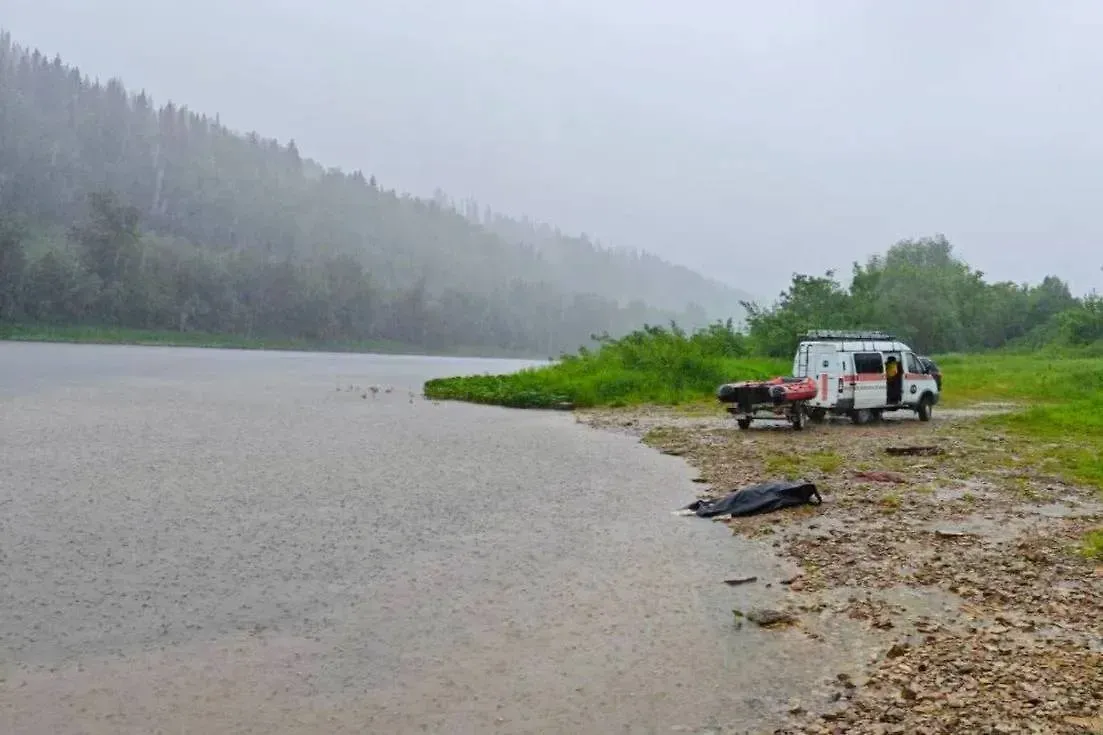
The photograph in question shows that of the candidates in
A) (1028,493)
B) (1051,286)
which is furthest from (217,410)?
(1051,286)

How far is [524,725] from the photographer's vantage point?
600cm

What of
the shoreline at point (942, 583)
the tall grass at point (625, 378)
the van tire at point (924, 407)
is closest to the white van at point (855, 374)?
the van tire at point (924, 407)

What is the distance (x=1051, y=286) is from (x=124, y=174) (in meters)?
166

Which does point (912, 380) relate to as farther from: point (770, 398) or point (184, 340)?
point (184, 340)

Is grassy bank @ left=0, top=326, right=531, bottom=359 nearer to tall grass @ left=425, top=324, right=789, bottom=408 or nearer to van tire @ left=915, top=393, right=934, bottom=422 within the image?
tall grass @ left=425, top=324, right=789, bottom=408

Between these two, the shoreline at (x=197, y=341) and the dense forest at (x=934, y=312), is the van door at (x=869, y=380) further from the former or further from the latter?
the shoreline at (x=197, y=341)

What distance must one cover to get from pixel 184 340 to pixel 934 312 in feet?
308

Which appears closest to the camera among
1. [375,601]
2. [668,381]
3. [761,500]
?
[375,601]

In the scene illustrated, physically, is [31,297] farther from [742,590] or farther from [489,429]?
[742,590]

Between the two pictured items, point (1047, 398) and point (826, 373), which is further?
point (1047, 398)

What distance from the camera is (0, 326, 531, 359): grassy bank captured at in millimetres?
103938

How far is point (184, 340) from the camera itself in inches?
4729

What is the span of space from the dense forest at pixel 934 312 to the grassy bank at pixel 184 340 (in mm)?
84904

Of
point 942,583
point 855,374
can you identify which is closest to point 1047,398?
point 855,374
